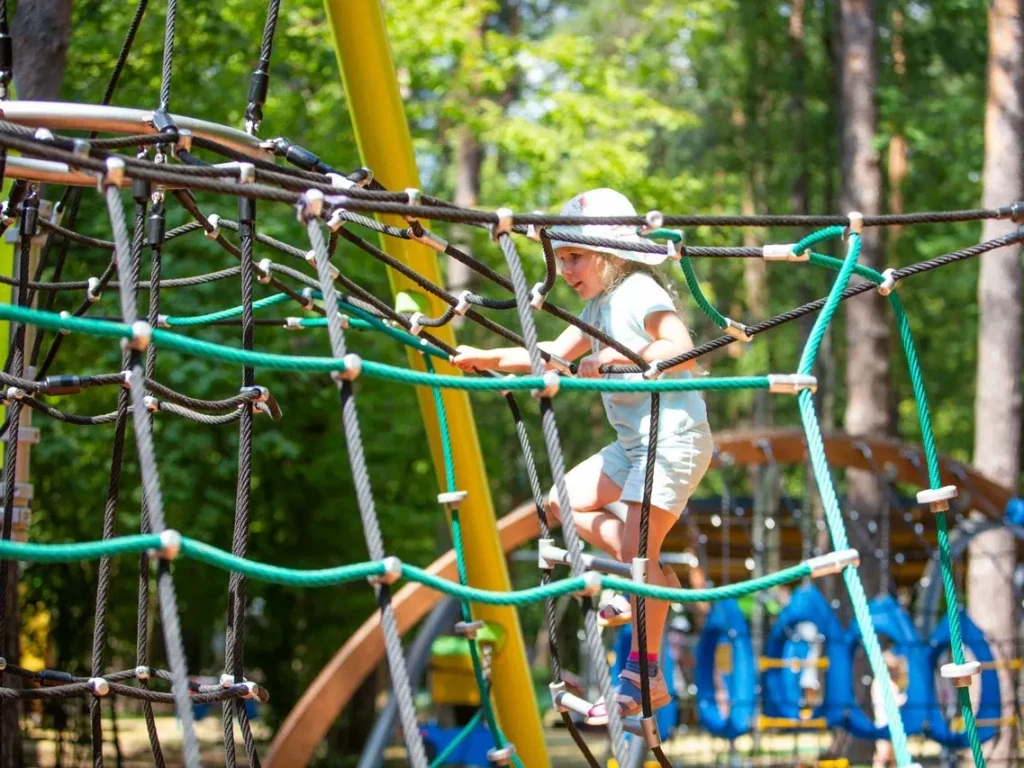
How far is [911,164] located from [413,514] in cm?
905

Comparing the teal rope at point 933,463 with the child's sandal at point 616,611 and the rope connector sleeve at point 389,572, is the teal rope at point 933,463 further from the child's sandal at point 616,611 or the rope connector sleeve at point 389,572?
the rope connector sleeve at point 389,572

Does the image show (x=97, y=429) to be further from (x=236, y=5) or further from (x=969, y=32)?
(x=969, y=32)

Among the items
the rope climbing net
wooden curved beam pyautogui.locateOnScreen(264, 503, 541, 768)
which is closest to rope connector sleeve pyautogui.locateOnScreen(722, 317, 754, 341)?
the rope climbing net

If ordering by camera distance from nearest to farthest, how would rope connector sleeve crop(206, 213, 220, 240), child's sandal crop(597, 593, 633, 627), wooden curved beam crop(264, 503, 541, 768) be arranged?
child's sandal crop(597, 593, 633, 627) → rope connector sleeve crop(206, 213, 220, 240) → wooden curved beam crop(264, 503, 541, 768)

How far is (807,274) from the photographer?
15.6 m

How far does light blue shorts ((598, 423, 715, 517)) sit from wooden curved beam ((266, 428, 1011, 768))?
283 centimetres

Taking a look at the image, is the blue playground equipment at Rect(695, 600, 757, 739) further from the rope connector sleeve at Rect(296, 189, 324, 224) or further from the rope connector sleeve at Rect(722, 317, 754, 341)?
the rope connector sleeve at Rect(296, 189, 324, 224)

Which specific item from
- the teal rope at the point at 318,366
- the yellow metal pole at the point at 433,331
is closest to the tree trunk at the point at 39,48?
the yellow metal pole at the point at 433,331

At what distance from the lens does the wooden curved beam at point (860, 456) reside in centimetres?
780

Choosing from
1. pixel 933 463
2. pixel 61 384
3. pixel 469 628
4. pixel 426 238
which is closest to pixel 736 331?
pixel 933 463

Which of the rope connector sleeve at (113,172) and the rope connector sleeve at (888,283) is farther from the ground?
the rope connector sleeve at (113,172)

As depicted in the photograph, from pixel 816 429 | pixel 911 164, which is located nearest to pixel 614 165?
pixel 911 164

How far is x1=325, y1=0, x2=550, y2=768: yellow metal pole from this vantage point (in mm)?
3722

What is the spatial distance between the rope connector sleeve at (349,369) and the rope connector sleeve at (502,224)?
0.44 meters
